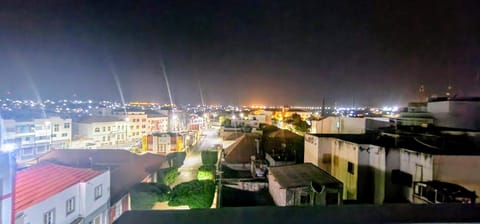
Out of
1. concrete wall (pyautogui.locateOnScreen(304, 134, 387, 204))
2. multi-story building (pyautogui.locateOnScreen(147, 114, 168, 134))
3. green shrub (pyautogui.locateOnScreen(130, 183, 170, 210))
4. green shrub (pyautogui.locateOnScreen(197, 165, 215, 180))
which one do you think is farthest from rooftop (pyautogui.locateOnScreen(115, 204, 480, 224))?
multi-story building (pyautogui.locateOnScreen(147, 114, 168, 134))

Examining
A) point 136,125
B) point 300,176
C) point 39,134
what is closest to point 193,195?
point 300,176

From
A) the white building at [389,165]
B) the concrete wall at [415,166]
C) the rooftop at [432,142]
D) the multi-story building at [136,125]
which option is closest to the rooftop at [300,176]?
the white building at [389,165]

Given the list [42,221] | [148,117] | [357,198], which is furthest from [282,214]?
[148,117]

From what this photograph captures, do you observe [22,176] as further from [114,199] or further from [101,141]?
[101,141]

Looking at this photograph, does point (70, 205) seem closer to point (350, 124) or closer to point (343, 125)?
point (350, 124)

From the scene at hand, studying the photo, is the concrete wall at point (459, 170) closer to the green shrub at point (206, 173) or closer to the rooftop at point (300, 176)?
the rooftop at point (300, 176)

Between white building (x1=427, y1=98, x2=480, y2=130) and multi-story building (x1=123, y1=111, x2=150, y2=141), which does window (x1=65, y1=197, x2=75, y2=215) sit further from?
multi-story building (x1=123, y1=111, x2=150, y2=141)
